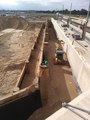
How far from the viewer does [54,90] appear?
39.2 feet

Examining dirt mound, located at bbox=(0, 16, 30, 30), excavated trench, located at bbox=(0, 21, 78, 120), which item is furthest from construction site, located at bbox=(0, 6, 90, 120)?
dirt mound, located at bbox=(0, 16, 30, 30)

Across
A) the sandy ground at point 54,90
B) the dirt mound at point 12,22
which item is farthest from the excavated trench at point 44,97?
the dirt mound at point 12,22

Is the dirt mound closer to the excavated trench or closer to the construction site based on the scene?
the construction site

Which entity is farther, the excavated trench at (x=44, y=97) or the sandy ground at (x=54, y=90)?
the sandy ground at (x=54, y=90)

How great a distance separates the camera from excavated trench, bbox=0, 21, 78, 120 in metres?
8.52

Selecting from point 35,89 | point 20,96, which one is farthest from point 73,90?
point 20,96

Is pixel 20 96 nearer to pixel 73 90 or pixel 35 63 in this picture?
pixel 73 90

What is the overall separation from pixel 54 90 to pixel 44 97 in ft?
3.88

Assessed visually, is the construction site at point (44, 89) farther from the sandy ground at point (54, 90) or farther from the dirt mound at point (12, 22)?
the dirt mound at point (12, 22)

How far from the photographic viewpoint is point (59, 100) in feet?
35.3

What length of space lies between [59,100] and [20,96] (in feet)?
9.00

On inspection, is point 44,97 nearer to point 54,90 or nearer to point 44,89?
point 44,89

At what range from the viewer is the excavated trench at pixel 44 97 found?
27.9 feet

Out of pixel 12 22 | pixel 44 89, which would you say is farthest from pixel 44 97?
pixel 12 22
